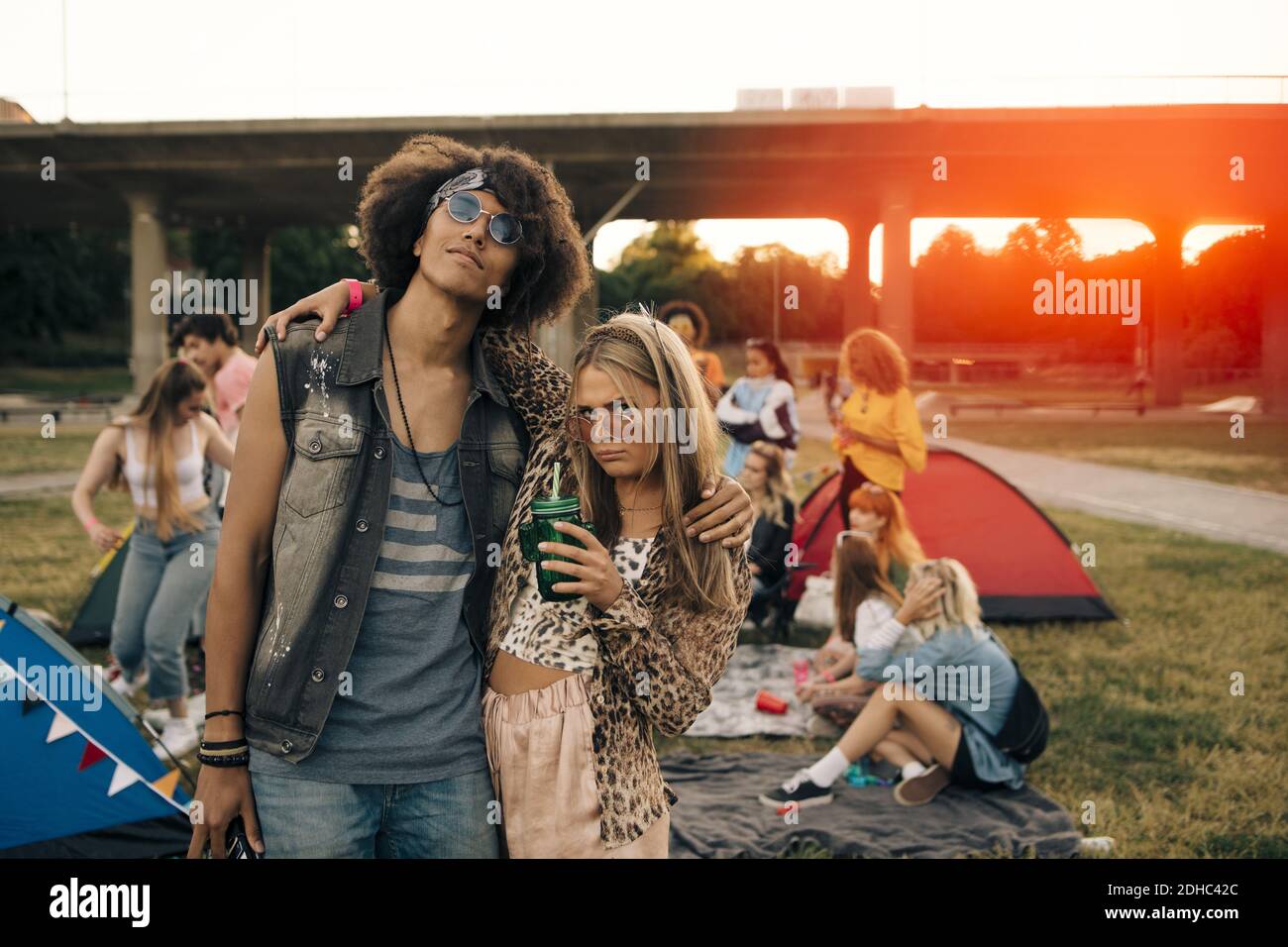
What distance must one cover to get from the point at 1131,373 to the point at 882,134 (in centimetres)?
873

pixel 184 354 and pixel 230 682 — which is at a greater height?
pixel 184 354

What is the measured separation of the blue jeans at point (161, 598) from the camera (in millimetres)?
4660

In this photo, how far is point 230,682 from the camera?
1.81 m

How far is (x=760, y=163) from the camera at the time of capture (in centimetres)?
1858

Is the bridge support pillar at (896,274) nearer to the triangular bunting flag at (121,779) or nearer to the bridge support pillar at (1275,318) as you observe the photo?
the bridge support pillar at (1275,318)

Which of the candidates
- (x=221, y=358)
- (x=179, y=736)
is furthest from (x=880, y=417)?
(x=179, y=736)

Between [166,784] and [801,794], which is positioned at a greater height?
[166,784]

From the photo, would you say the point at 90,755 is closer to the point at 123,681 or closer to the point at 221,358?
the point at 123,681

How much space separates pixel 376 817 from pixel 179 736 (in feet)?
10.8

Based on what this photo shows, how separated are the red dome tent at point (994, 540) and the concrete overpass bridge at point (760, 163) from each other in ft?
18.8

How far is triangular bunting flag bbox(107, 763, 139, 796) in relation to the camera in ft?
11.3

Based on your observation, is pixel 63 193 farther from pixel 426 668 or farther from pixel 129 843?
pixel 426 668

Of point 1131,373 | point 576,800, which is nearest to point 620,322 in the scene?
point 576,800

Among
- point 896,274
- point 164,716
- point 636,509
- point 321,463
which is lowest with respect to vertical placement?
point 164,716
